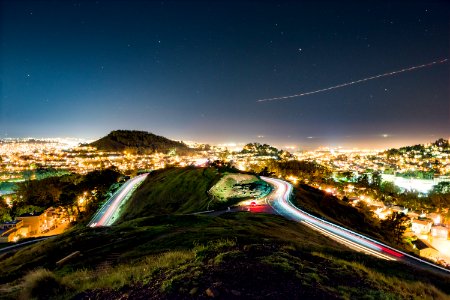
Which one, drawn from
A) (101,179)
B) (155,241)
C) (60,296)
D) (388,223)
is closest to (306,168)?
(388,223)

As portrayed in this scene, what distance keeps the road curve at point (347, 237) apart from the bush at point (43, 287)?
69.2 ft

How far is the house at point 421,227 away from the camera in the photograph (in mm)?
66988

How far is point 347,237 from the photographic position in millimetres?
26703

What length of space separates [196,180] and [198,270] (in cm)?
5277

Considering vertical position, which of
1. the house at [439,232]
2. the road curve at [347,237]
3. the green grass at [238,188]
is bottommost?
the house at [439,232]

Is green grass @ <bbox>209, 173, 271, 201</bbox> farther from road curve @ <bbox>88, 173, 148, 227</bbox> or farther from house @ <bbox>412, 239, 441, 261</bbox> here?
house @ <bbox>412, 239, 441, 261</bbox>

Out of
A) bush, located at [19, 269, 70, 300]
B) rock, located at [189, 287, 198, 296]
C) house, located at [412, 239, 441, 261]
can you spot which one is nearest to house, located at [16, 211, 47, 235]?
bush, located at [19, 269, 70, 300]

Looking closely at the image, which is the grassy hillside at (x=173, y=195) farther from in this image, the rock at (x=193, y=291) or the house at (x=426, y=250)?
the house at (x=426, y=250)

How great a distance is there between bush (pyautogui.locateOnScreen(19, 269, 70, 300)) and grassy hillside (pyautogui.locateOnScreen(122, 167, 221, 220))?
32.4 meters

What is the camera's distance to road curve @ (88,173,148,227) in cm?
4484

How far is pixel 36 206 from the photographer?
75062 mm

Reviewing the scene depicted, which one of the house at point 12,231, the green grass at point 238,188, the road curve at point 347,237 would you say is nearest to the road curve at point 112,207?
the house at point 12,231

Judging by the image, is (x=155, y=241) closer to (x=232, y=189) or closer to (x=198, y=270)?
(x=198, y=270)

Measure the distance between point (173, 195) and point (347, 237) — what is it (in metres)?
35.8
